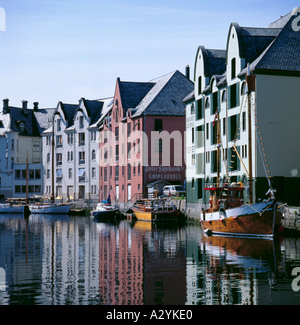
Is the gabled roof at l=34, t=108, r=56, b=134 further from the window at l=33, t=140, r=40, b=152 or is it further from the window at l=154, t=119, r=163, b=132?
the window at l=154, t=119, r=163, b=132

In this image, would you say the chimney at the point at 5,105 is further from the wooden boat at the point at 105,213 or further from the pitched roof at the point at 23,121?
the wooden boat at the point at 105,213

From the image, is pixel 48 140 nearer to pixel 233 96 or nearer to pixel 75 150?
pixel 75 150

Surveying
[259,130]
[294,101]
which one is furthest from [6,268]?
[294,101]

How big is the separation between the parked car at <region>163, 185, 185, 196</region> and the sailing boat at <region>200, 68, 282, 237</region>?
24623 millimetres

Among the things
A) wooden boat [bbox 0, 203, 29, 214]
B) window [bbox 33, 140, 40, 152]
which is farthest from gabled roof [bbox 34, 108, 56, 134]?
wooden boat [bbox 0, 203, 29, 214]

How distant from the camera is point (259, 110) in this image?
182 feet

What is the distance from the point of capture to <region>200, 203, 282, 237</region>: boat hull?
43688 millimetres

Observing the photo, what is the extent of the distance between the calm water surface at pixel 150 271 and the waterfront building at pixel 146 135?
1520 inches

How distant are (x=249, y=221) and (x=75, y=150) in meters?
73.2

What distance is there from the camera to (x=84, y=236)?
170ft

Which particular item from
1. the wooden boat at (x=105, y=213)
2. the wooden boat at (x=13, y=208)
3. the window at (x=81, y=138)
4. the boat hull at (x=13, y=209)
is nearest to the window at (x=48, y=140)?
the window at (x=81, y=138)

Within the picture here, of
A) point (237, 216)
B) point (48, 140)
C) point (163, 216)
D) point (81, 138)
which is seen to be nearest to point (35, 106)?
point (48, 140)

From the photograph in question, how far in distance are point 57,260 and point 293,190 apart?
2935cm
